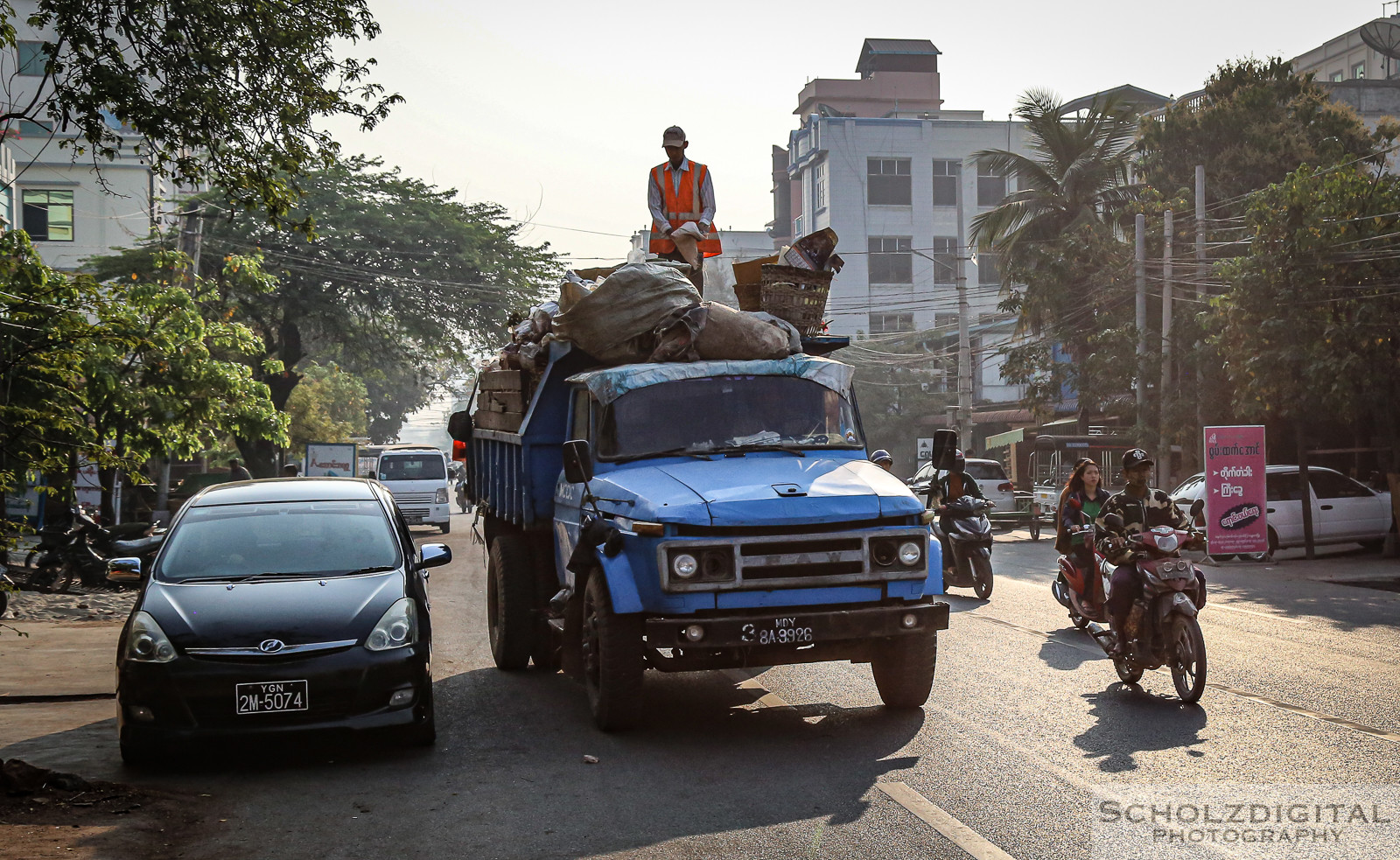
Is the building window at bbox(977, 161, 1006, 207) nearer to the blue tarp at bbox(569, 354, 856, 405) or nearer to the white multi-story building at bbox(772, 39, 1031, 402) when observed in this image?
the white multi-story building at bbox(772, 39, 1031, 402)

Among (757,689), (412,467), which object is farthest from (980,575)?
(412,467)

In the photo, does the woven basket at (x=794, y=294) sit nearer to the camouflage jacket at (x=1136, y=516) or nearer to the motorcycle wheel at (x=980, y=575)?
the camouflage jacket at (x=1136, y=516)

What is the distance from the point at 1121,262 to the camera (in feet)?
120

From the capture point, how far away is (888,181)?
2714 inches

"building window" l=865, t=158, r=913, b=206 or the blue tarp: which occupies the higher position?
"building window" l=865, t=158, r=913, b=206

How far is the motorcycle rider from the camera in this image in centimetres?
960

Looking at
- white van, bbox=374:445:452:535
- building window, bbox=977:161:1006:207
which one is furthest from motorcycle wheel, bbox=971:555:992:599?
building window, bbox=977:161:1006:207

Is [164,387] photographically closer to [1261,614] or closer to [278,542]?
[278,542]

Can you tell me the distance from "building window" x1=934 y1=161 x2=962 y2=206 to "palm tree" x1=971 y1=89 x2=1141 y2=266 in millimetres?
27570

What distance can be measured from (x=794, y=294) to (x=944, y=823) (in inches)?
200

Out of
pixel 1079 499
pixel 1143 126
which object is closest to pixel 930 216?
pixel 1143 126

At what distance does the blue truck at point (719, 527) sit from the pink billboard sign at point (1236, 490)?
13.9 m

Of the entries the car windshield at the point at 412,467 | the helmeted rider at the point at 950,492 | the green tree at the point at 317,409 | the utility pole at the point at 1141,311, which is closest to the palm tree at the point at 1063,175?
the utility pole at the point at 1141,311

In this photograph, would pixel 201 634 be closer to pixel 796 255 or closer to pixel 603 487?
pixel 603 487
